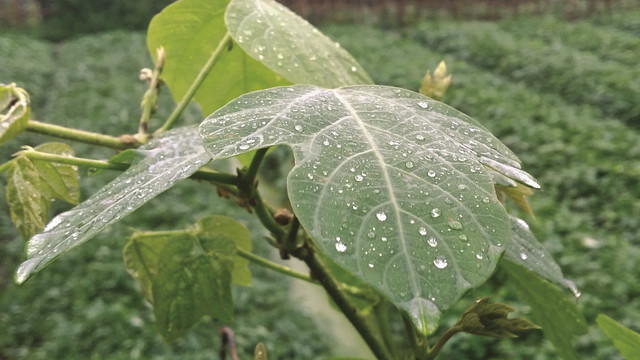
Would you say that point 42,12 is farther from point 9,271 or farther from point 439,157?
point 439,157

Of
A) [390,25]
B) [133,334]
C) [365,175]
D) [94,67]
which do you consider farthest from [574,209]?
[390,25]

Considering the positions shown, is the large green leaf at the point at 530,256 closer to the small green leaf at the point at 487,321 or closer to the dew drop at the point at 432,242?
Result: the small green leaf at the point at 487,321

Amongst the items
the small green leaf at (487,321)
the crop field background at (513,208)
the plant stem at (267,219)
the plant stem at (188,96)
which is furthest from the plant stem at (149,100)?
the crop field background at (513,208)

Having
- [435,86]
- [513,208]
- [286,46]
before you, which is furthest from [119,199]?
[513,208]

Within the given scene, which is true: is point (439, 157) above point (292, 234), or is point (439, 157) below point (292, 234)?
above

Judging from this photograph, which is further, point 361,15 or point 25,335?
point 361,15

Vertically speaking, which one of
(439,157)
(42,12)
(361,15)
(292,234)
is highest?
(439,157)
